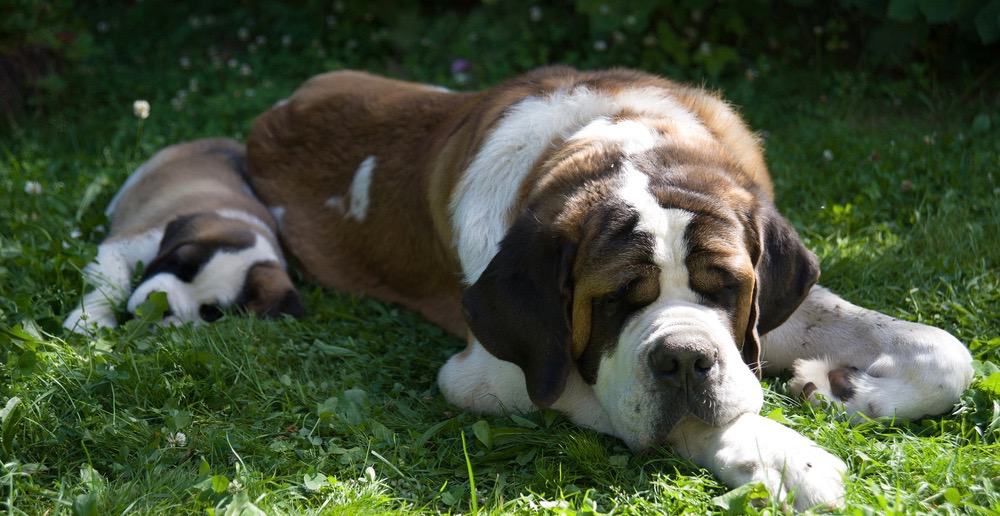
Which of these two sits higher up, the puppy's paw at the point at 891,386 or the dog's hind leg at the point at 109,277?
the puppy's paw at the point at 891,386

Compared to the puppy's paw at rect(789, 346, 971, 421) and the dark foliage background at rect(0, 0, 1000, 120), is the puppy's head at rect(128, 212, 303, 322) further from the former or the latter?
the dark foliage background at rect(0, 0, 1000, 120)

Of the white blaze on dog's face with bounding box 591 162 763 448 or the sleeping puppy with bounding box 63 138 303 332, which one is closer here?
the white blaze on dog's face with bounding box 591 162 763 448

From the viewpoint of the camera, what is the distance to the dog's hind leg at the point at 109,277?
377 centimetres

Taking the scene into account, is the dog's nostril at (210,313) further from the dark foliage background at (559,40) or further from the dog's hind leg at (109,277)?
the dark foliage background at (559,40)

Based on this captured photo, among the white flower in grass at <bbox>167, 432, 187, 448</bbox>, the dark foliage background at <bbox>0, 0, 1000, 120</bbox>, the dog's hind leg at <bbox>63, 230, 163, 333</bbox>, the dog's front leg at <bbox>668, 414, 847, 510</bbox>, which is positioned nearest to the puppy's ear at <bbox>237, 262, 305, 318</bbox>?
the dog's hind leg at <bbox>63, 230, 163, 333</bbox>

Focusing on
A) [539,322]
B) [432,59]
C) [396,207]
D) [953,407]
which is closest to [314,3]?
[432,59]

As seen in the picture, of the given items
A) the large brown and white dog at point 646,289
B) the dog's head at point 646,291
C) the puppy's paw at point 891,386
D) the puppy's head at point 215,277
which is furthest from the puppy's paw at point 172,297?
the puppy's paw at point 891,386

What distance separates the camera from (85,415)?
9.72 feet

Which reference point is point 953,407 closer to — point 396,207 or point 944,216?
point 944,216

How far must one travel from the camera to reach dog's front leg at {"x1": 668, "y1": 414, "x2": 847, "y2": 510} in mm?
2416

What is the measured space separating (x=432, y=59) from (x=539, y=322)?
4295 mm

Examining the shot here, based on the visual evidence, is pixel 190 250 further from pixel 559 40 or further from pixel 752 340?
pixel 559 40

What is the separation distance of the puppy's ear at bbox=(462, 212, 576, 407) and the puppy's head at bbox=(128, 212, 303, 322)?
130 cm

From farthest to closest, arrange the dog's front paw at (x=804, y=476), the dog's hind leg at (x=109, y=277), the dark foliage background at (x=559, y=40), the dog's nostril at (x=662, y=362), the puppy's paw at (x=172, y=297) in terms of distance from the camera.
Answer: the dark foliage background at (x=559, y=40)
the puppy's paw at (x=172, y=297)
the dog's hind leg at (x=109, y=277)
the dog's nostril at (x=662, y=362)
the dog's front paw at (x=804, y=476)
